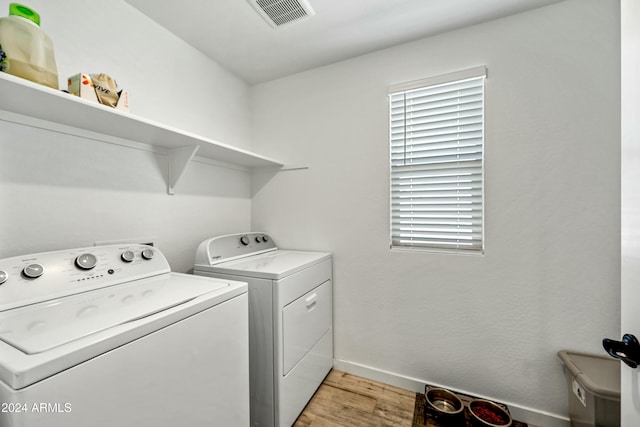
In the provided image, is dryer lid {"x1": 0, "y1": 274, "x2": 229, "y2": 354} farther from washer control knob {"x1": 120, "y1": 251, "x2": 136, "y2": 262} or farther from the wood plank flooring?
the wood plank flooring

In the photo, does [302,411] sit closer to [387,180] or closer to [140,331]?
[140,331]

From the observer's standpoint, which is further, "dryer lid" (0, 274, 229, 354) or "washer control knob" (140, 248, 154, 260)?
"washer control knob" (140, 248, 154, 260)

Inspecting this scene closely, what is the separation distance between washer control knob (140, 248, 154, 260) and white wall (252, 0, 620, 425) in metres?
1.12

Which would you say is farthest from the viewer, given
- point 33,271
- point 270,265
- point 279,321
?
point 270,265

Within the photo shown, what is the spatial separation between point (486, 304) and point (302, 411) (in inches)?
52.4

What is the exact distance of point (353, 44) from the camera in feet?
6.05

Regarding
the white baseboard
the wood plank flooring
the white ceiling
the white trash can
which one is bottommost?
the wood plank flooring

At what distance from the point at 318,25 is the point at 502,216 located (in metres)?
1.65

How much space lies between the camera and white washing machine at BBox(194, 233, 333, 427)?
4.59 ft

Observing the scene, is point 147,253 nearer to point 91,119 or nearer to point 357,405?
point 91,119

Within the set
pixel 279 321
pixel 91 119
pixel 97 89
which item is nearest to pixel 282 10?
pixel 97 89

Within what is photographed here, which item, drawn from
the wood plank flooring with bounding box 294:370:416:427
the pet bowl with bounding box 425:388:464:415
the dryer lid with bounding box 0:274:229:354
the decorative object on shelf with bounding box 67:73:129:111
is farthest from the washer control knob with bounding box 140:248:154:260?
the pet bowl with bounding box 425:388:464:415

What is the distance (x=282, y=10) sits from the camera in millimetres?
1495

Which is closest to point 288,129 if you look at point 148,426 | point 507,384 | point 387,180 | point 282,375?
point 387,180
